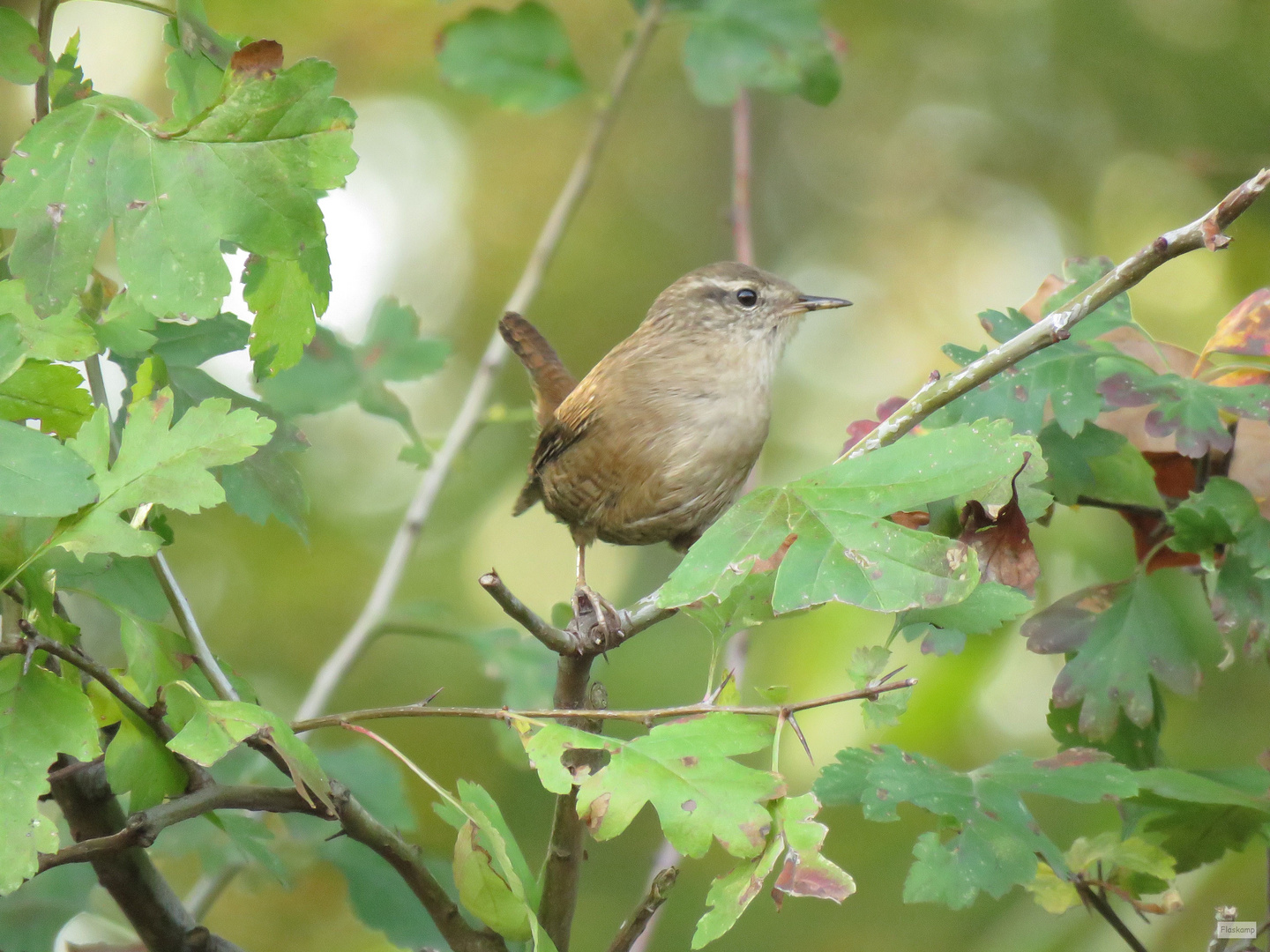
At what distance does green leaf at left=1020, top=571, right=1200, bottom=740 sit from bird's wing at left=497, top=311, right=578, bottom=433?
1796 mm

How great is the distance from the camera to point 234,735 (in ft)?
3.62

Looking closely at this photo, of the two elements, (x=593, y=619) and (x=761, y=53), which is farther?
(x=761, y=53)

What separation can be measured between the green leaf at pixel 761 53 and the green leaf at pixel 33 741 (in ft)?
6.89

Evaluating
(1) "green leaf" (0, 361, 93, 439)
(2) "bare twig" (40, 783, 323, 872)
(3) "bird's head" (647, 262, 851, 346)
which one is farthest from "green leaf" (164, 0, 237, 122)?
(3) "bird's head" (647, 262, 851, 346)

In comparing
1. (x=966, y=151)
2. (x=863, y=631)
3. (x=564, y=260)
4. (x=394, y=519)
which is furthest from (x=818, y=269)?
(x=863, y=631)

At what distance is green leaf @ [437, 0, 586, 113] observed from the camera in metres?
2.94

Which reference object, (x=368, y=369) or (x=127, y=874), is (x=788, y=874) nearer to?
(x=127, y=874)

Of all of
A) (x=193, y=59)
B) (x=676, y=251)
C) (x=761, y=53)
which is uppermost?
(x=193, y=59)

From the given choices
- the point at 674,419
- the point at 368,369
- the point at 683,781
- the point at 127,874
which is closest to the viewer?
the point at 683,781

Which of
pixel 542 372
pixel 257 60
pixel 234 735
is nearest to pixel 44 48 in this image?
pixel 257 60

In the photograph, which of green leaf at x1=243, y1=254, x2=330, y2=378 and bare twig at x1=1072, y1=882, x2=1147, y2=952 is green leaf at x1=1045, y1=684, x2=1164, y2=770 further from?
green leaf at x1=243, y1=254, x2=330, y2=378

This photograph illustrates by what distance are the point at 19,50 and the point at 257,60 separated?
10.5 inches

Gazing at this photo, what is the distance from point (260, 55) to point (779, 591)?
765 millimetres

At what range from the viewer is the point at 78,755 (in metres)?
1.06
